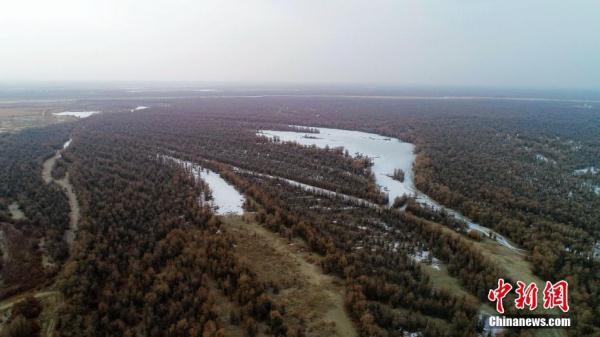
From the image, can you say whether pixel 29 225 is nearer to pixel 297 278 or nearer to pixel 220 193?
pixel 220 193

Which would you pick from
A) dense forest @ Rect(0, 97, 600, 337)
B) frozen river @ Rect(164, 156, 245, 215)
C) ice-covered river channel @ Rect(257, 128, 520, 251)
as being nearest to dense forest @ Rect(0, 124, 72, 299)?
dense forest @ Rect(0, 97, 600, 337)

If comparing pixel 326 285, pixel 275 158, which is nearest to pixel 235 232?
pixel 326 285

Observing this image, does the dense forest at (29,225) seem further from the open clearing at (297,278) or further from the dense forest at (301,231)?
the open clearing at (297,278)

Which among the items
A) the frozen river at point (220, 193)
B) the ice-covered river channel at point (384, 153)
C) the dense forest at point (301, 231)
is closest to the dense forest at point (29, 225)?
the dense forest at point (301, 231)

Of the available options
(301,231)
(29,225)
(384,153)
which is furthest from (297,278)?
(384,153)

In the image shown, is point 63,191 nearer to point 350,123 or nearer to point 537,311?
point 537,311

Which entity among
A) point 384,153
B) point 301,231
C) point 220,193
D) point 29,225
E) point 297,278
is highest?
point 384,153
